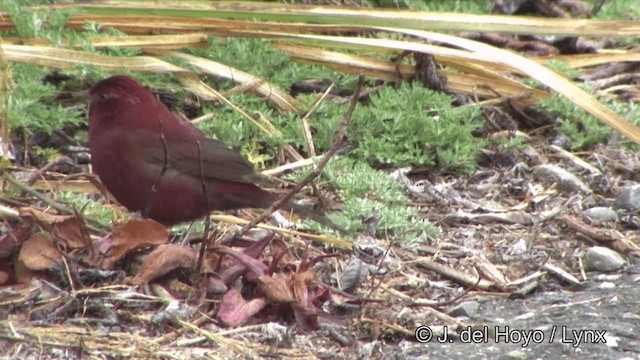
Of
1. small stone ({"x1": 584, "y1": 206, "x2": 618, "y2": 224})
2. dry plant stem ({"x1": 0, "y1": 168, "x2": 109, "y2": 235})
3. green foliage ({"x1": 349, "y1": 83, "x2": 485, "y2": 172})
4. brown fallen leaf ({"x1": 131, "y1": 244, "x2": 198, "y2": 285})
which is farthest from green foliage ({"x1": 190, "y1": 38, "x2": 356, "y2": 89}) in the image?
brown fallen leaf ({"x1": 131, "y1": 244, "x2": 198, "y2": 285})

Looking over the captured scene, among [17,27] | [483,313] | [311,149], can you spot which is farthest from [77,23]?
[483,313]

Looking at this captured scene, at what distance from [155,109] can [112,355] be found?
1250 millimetres

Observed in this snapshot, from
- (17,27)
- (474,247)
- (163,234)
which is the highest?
(17,27)

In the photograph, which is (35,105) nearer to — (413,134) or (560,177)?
(413,134)

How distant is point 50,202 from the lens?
3.61 m

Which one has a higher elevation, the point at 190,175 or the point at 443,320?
the point at 190,175

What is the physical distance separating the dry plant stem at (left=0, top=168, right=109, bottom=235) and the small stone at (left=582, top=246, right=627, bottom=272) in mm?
1642

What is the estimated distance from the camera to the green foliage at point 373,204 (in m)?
4.18

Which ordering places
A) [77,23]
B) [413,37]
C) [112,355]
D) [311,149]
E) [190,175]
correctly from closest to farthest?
[112,355] < [190,175] < [311,149] < [77,23] < [413,37]

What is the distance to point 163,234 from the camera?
3520 mm

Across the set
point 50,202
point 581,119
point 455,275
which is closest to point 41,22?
point 50,202

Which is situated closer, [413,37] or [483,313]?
[483,313]

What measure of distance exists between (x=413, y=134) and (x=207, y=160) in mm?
1152

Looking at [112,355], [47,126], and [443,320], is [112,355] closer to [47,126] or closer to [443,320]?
[443,320]
